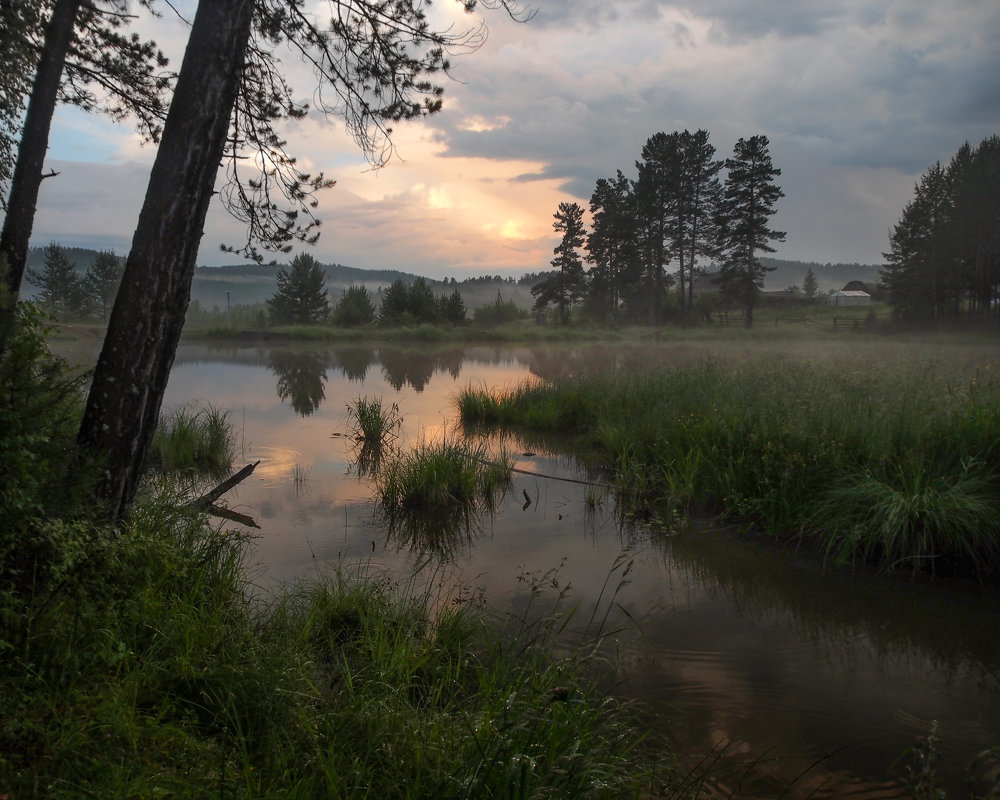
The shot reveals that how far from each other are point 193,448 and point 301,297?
48259 millimetres

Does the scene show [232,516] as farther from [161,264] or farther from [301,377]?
[301,377]

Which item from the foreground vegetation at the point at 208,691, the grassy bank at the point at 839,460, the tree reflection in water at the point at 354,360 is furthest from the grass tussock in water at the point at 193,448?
the tree reflection in water at the point at 354,360

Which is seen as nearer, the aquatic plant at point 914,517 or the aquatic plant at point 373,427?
the aquatic plant at point 914,517

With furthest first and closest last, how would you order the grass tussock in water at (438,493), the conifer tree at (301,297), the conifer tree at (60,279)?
1. the conifer tree at (301,297)
2. the conifer tree at (60,279)
3. the grass tussock in water at (438,493)

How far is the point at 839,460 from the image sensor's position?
6328 millimetres

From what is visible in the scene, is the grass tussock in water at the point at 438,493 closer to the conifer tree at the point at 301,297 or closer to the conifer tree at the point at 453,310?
the conifer tree at the point at 453,310

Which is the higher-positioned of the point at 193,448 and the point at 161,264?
the point at 161,264

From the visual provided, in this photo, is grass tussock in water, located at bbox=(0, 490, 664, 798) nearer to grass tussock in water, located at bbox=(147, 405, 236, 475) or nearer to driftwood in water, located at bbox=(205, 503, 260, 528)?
Result: driftwood in water, located at bbox=(205, 503, 260, 528)

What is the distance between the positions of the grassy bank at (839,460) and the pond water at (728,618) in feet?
1.35

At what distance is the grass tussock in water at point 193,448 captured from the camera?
9.00 meters

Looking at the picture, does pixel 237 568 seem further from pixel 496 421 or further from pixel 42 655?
pixel 496 421

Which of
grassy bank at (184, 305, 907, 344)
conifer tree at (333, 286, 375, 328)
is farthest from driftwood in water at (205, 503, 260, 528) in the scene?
conifer tree at (333, 286, 375, 328)

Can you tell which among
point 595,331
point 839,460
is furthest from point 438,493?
point 595,331

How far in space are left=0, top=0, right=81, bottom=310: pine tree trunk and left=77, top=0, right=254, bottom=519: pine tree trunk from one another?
2.86 meters
